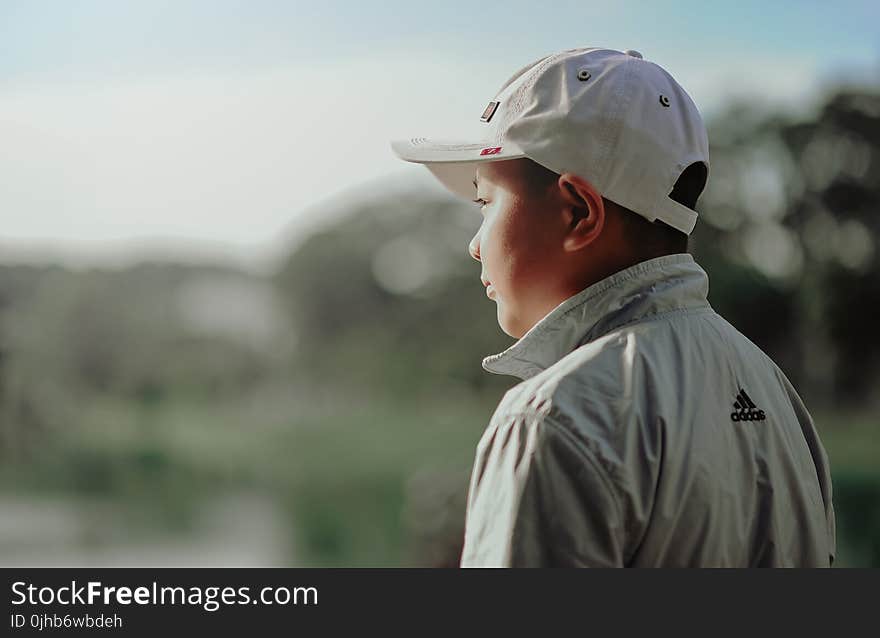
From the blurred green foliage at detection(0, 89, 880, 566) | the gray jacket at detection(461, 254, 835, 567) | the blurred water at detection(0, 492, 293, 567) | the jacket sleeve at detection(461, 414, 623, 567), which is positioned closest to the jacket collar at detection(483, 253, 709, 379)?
the gray jacket at detection(461, 254, 835, 567)

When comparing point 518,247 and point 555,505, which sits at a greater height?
point 518,247

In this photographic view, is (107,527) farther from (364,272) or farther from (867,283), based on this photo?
(867,283)

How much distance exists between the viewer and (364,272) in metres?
8.58

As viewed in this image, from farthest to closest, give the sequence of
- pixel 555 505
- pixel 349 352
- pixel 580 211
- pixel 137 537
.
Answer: pixel 349 352
pixel 137 537
pixel 580 211
pixel 555 505

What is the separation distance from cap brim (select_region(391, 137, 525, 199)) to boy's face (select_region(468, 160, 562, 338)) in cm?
1

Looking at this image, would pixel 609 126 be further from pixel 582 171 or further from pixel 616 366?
pixel 616 366

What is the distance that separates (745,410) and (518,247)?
161 mm

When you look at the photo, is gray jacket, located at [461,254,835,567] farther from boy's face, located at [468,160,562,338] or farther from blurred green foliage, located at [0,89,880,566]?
blurred green foliage, located at [0,89,880,566]

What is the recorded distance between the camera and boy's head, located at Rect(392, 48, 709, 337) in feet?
1.93

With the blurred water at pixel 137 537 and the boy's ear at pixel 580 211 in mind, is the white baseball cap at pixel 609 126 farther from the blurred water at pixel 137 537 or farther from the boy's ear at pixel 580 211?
the blurred water at pixel 137 537

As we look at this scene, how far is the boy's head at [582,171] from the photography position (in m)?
0.59

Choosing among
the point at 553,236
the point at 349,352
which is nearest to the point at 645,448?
the point at 553,236

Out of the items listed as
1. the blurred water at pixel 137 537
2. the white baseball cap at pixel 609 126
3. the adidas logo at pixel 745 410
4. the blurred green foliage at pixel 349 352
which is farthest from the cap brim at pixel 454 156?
the blurred water at pixel 137 537

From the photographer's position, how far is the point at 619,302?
59cm
